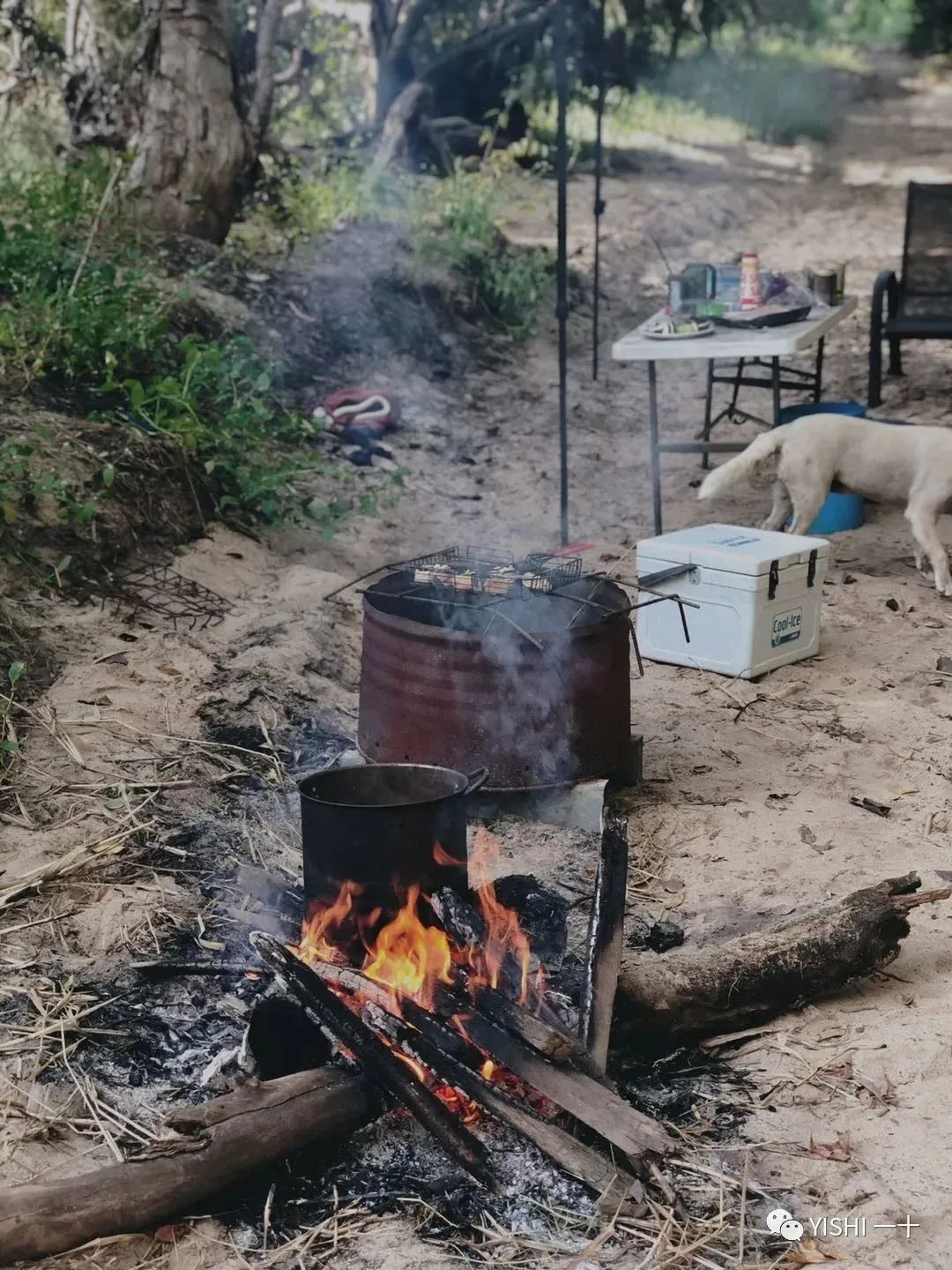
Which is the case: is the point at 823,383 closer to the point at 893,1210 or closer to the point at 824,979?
the point at 824,979

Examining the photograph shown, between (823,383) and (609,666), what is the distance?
6.67 m

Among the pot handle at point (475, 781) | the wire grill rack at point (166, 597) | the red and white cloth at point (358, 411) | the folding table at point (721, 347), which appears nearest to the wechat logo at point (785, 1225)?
the pot handle at point (475, 781)

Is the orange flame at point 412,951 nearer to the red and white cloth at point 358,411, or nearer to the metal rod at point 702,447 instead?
the metal rod at point 702,447

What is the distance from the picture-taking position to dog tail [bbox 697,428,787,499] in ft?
23.2

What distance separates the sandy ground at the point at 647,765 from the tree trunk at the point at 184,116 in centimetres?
185

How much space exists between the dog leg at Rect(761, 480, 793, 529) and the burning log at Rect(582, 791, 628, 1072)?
3789mm

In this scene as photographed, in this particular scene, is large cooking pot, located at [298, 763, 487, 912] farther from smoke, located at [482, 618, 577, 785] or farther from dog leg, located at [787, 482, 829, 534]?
dog leg, located at [787, 482, 829, 534]

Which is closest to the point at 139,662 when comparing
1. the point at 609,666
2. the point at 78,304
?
the point at 609,666

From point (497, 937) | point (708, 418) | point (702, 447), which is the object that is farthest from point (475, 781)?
point (708, 418)

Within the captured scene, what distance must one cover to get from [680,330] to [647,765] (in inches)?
129

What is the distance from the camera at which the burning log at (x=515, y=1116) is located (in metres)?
2.83

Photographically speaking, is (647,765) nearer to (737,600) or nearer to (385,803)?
(737,600)

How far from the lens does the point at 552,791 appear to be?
4.61 m

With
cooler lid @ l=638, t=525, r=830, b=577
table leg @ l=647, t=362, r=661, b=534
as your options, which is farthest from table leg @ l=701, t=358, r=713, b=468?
cooler lid @ l=638, t=525, r=830, b=577
